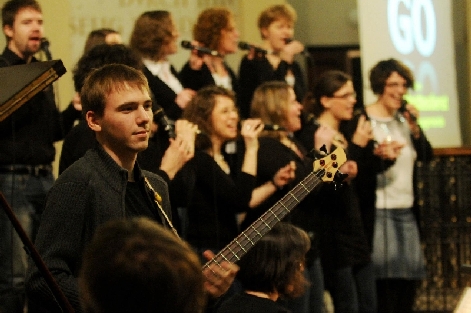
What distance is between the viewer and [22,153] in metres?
4.53

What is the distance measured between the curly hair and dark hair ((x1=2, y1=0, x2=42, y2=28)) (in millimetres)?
1116

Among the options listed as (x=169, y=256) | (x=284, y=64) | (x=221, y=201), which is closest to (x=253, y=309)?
(x=221, y=201)

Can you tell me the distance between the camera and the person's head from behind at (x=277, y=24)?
599 centimetres

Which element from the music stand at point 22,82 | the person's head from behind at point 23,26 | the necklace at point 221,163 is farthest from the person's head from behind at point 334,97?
the music stand at point 22,82

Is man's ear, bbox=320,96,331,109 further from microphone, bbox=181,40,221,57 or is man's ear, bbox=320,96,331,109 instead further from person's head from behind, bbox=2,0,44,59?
person's head from behind, bbox=2,0,44,59

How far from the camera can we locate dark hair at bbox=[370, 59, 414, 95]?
570cm

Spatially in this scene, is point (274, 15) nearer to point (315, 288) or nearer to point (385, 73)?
point (385, 73)

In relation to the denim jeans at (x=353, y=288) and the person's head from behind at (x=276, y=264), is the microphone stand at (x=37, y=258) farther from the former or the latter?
the denim jeans at (x=353, y=288)

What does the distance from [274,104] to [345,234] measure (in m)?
0.79

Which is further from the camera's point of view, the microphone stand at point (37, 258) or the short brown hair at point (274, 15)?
the short brown hair at point (274, 15)

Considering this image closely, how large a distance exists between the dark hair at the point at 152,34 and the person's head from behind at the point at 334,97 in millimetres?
949

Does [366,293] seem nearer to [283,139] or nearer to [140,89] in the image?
[283,139]

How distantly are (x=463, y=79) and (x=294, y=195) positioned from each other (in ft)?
11.1

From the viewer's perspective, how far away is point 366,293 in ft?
17.3
